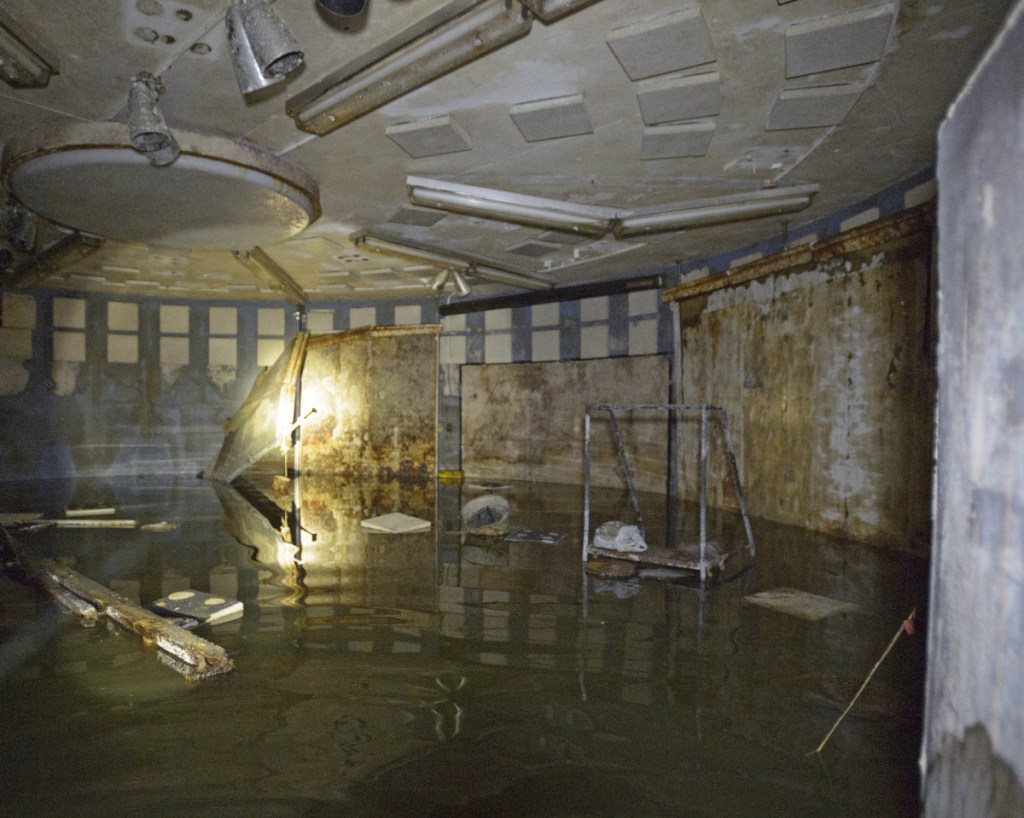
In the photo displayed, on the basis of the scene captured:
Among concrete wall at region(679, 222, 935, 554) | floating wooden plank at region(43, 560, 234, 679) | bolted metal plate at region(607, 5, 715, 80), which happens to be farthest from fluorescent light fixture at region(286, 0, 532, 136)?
concrete wall at region(679, 222, 935, 554)

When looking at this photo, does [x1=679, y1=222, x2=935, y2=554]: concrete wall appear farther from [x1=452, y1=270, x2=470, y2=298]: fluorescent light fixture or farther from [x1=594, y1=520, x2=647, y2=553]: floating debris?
[x1=452, y1=270, x2=470, y2=298]: fluorescent light fixture

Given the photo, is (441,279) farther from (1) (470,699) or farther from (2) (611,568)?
(1) (470,699)

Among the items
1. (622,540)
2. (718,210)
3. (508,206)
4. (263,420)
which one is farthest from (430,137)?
(263,420)

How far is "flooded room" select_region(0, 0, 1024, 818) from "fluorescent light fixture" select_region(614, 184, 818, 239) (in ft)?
0.18

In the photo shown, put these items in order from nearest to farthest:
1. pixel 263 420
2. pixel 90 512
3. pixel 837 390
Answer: pixel 837 390 → pixel 90 512 → pixel 263 420

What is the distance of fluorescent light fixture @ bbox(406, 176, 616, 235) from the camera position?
595cm

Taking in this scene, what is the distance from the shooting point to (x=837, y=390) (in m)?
5.96

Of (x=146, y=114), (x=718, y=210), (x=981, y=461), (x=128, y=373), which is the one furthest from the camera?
(x=128, y=373)

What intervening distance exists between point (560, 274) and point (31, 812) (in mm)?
9089

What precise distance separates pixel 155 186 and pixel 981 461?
20.9 ft

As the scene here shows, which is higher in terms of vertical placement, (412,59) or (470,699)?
(412,59)

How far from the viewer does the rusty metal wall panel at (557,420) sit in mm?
9180

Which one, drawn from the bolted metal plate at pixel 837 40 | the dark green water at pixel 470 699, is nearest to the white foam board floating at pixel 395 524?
the dark green water at pixel 470 699

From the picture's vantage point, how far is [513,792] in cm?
192
